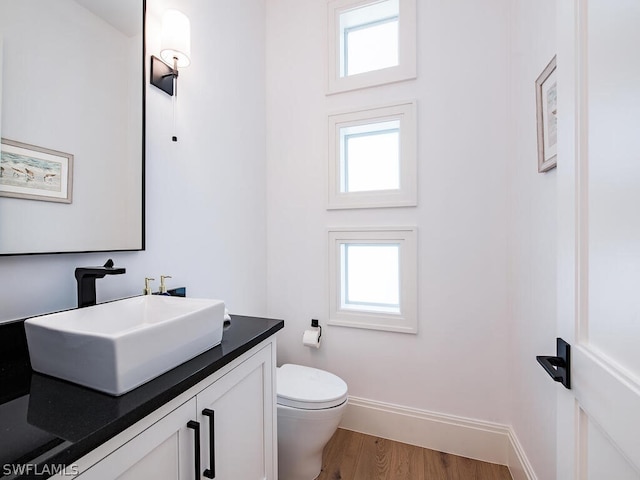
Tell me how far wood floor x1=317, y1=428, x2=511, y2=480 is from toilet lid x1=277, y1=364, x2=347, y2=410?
47 cm

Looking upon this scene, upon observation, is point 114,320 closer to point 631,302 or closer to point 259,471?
point 259,471

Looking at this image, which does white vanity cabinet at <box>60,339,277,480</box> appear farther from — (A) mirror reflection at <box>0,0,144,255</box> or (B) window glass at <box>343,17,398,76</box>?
(B) window glass at <box>343,17,398,76</box>

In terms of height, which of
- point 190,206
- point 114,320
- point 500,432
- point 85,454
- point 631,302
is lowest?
point 500,432

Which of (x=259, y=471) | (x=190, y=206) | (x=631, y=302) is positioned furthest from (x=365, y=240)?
(x=631, y=302)

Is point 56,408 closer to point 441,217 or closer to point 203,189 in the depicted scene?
point 203,189

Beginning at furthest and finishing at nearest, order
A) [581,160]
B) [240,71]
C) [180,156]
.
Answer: [240,71], [180,156], [581,160]

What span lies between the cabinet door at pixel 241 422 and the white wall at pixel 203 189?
0.59m

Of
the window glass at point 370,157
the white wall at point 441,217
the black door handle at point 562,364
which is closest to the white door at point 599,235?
the black door handle at point 562,364

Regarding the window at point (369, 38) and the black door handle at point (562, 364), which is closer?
the black door handle at point (562, 364)

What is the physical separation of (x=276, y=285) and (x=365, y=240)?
73 cm

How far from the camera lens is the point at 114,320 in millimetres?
956

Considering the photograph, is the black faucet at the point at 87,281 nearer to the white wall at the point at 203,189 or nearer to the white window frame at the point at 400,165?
the white wall at the point at 203,189

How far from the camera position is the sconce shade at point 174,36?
121cm

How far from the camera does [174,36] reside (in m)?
1.22
